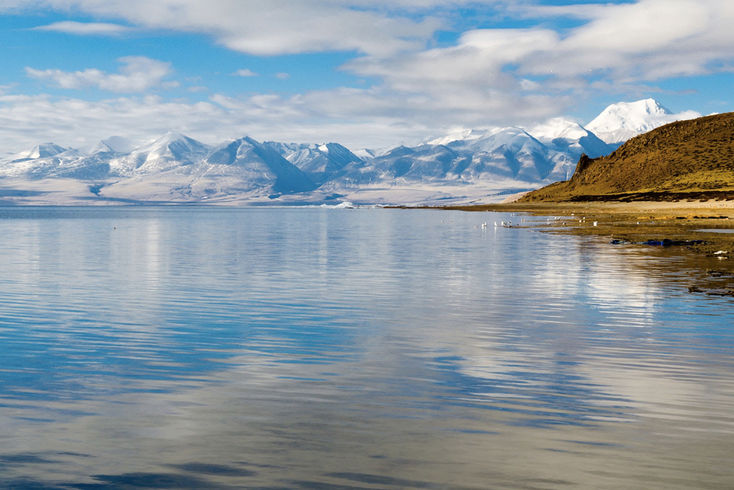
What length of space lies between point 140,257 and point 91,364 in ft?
139

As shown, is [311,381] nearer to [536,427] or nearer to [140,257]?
[536,427]

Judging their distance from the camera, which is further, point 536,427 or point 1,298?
point 1,298

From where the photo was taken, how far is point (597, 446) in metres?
12.1

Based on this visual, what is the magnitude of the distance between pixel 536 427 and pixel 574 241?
64.5 meters

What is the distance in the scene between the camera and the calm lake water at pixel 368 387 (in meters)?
11.2

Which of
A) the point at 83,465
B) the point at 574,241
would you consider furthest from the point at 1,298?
the point at 574,241

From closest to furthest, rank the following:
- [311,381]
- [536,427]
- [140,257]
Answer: [536,427] → [311,381] → [140,257]

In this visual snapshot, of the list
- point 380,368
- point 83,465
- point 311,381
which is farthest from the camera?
point 380,368

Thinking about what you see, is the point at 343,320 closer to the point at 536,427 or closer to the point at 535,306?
the point at 535,306

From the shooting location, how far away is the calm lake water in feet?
36.7

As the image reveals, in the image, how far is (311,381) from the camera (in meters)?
16.8

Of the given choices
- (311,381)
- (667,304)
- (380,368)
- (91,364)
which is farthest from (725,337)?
(91,364)

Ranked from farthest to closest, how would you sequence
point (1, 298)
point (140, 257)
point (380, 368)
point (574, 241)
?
1. point (574, 241)
2. point (140, 257)
3. point (1, 298)
4. point (380, 368)

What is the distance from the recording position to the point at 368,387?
638 inches
